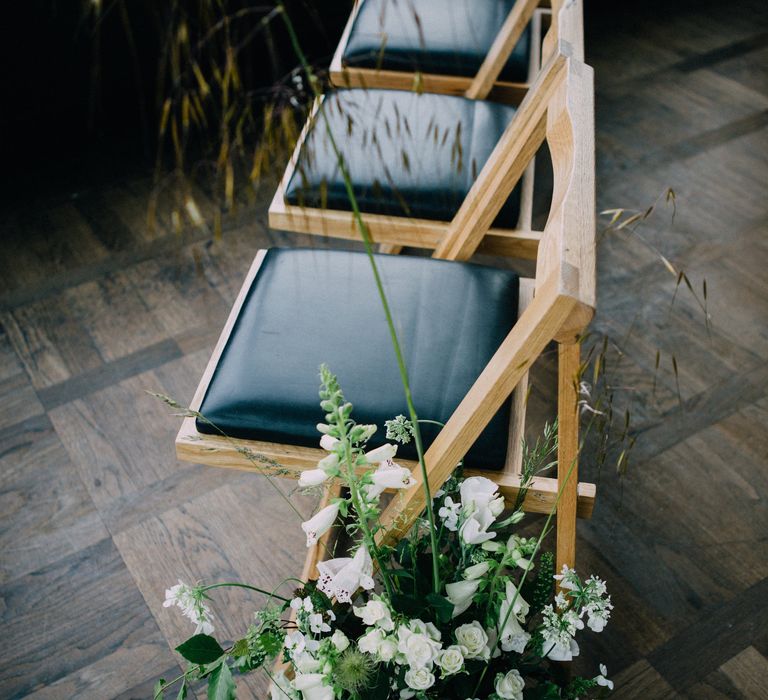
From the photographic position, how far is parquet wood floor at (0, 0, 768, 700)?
1.55 m

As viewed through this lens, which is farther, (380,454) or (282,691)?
(282,691)

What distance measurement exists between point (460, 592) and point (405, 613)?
0.27ft

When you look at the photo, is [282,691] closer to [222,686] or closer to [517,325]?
[222,686]

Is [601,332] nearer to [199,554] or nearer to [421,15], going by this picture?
[421,15]

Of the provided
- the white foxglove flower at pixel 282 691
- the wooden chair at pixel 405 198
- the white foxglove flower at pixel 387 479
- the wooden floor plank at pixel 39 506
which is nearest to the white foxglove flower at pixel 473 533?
the white foxglove flower at pixel 387 479

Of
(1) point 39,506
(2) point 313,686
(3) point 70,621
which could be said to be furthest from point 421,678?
(1) point 39,506

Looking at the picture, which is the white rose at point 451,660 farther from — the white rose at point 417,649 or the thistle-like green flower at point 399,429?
the thistle-like green flower at point 399,429

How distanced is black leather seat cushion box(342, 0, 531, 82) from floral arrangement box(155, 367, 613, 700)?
121 centimetres

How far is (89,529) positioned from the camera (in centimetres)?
173

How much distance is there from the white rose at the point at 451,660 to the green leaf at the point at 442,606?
0.04 metres

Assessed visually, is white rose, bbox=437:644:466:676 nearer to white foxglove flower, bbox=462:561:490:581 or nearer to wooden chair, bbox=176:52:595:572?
white foxglove flower, bbox=462:561:490:581

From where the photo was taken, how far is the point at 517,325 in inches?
39.5

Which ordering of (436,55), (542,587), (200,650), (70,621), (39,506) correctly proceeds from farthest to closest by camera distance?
1. (436,55)
2. (39,506)
3. (70,621)
4. (542,587)
5. (200,650)

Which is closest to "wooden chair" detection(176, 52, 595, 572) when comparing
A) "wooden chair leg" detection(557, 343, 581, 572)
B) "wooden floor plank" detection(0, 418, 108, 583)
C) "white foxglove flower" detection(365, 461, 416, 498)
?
"wooden chair leg" detection(557, 343, 581, 572)
